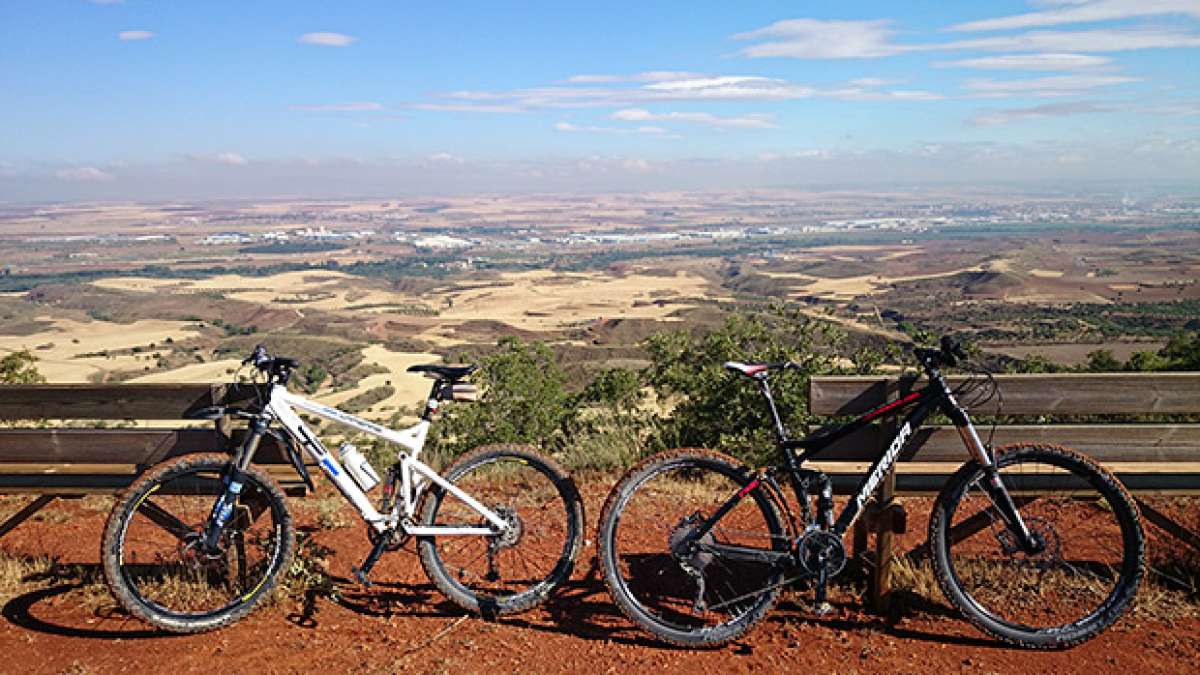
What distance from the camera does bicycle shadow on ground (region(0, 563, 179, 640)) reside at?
4188 millimetres

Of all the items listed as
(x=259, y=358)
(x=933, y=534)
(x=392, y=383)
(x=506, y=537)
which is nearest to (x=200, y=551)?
(x=259, y=358)

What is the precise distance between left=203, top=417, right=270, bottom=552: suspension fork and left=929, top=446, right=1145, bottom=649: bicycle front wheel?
3622 mm

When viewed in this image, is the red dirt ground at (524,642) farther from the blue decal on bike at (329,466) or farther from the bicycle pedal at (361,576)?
the blue decal on bike at (329,466)

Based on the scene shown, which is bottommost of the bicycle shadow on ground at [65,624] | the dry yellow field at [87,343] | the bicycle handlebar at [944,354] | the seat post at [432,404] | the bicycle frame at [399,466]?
the dry yellow field at [87,343]

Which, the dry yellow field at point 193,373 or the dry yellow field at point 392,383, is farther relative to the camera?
the dry yellow field at point 193,373

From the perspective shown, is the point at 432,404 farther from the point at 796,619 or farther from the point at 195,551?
the point at 796,619

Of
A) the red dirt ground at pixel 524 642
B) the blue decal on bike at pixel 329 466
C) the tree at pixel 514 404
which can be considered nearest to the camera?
the red dirt ground at pixel 524 642

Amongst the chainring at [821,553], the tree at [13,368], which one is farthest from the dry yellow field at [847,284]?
the chainring at [821,553]

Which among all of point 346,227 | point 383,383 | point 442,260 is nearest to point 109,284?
point 442,260

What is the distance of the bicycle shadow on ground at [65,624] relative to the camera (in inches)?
165

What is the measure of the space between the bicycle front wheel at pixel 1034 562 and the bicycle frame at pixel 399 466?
243 centimetres

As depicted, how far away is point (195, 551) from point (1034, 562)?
14.9 feet

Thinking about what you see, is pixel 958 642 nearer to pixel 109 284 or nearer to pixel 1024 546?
pixel 1024 546

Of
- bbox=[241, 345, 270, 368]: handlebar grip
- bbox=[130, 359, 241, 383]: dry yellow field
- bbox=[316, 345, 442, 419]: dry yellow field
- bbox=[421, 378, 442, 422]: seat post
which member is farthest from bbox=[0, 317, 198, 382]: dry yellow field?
bbox=[421, 378, 442, 422]: seat post
